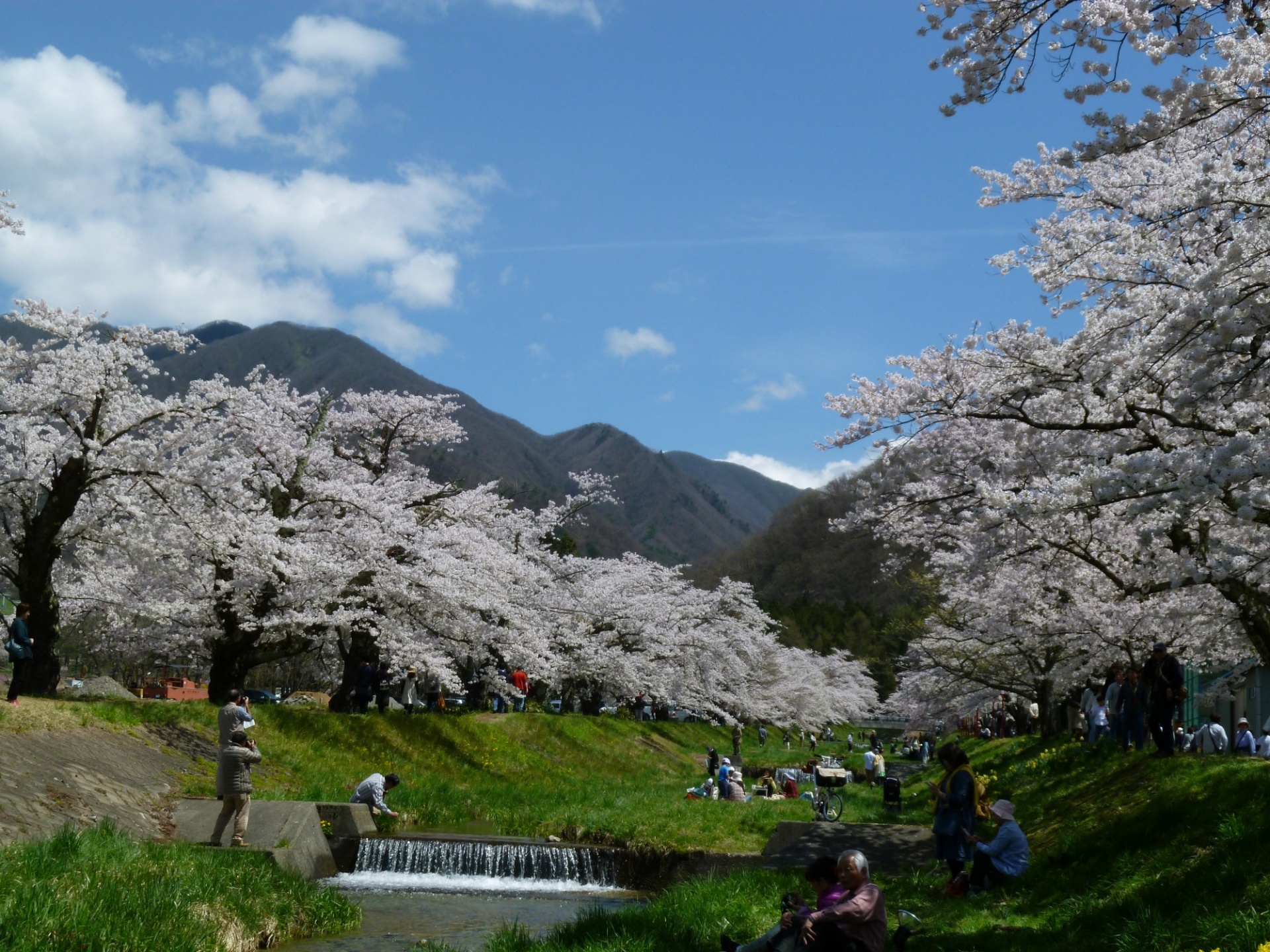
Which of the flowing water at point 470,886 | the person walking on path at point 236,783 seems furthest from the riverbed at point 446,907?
the person walking on path at point 236,783

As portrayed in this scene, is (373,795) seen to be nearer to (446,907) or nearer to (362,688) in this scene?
(446,907)

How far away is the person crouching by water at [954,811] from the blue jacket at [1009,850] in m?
0.29

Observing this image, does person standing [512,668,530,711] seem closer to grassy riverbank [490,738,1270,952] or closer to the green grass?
the green grass

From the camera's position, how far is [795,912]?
6906 mm

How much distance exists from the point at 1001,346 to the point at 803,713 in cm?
5092

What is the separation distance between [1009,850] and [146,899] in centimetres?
785

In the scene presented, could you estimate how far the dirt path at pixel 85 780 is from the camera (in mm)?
10570

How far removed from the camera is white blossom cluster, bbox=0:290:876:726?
52.0 feet

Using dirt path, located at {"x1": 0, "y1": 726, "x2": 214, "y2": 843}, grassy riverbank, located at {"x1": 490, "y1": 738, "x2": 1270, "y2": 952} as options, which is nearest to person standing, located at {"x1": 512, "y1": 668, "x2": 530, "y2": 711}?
dirt path, located at {"x1": 0, "y1": 726, "x2": 214, "y2": 843}

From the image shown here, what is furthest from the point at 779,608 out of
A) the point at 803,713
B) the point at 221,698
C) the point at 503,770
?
the point at 221,698

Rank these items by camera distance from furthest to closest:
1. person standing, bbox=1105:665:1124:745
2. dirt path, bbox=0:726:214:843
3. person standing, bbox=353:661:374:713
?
person standing, bbox=353:661:374:713 < person standing, bbox=1105:665:1124:745 < dirt path, bbox=0:726:214:843

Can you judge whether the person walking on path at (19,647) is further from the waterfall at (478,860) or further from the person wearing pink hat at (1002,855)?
the person wearing pink hat at (1002,855)

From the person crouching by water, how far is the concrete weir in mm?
6815

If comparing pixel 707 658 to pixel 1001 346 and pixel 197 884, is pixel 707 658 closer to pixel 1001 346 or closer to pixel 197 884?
pixel 1001 346
